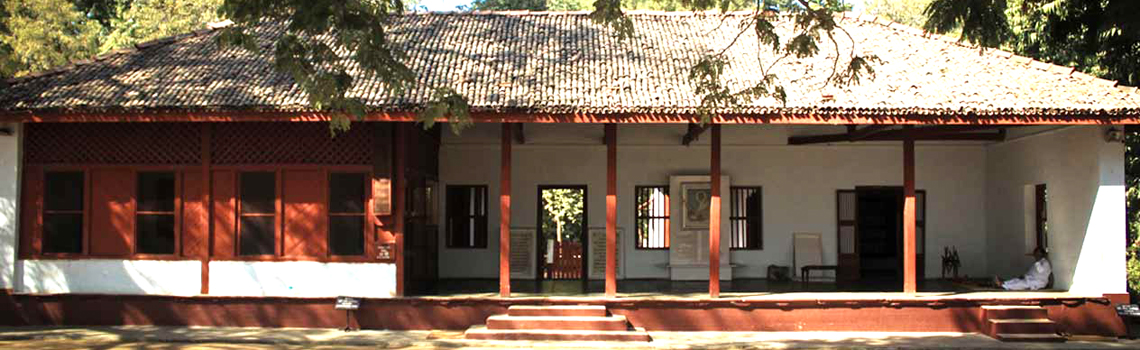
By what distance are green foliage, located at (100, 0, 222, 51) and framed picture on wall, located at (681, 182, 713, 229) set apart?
19.1 metres

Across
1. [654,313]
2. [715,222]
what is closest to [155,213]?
[654,313]

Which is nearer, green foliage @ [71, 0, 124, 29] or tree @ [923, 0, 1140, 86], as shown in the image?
tree @ [923, 0, 1140, 86]

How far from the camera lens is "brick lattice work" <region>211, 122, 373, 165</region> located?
42.4 ft

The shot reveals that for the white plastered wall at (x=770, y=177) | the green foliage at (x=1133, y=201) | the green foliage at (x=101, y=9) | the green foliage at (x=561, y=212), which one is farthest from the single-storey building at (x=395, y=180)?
the green foliage at (x=101, y=9)

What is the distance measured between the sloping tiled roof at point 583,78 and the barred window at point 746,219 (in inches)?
104

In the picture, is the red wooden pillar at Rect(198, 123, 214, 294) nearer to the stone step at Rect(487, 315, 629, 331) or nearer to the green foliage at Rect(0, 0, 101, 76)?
the stone step at Rect(487, 315, 629, 331)

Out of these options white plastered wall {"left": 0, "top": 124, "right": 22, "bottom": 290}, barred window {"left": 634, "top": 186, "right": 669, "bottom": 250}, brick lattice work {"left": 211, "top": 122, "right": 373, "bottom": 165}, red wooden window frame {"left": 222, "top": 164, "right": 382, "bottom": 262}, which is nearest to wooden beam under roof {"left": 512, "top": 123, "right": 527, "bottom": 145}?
barred window {"left": 634, "top": 186, "right": 669, "bottom": 250}

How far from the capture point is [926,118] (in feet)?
40.6

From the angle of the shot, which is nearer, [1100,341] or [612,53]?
[1100,341]

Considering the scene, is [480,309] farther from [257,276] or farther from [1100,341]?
[1100,341]

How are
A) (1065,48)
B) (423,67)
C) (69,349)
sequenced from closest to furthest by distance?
1. (69,349)
2. (423,67)
3. (1065,48)

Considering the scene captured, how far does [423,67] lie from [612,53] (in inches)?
110

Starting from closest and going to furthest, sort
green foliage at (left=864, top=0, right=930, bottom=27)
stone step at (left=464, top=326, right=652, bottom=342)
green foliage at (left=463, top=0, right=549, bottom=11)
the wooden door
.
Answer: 1. stone step at (left=464, top=326, right=652, bottom=342)
2. the wooden door
3. green foliage at (left=463, top=0, right=549, bottom=11)
4. green foliage at (left=864, top=0, right=930, bottom=27)

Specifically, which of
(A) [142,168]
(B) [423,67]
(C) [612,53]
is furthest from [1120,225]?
(A) [142,168]
